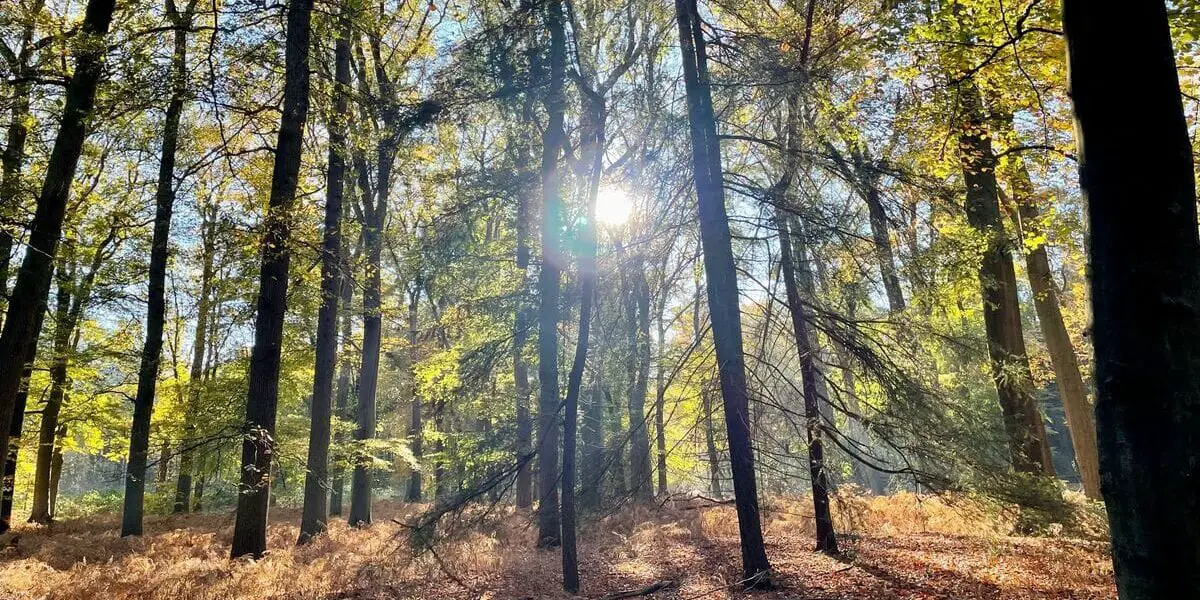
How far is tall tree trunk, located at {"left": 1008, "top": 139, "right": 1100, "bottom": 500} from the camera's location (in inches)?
386

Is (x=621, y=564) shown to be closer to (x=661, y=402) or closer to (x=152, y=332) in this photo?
(x=661, y=402)

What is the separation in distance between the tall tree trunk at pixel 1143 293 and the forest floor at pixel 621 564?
13.0ft

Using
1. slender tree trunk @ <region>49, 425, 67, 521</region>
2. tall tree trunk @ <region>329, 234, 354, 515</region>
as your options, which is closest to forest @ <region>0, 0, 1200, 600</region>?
tall tree trunk @ <region>329, 234, 354, 515</region>

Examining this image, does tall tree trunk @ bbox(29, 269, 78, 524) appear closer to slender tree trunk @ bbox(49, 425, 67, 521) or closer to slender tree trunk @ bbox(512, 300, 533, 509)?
slender tree trunk @ bbox(49, 425, 67, 521)

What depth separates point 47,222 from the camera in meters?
7.28

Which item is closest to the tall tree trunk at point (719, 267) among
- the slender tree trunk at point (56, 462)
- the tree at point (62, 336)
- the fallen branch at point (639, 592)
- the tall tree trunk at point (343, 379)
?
the fallen branch at point (639, 592)

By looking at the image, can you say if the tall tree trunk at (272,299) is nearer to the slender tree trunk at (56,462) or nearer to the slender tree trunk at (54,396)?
the slender tree trunk at (54,396)

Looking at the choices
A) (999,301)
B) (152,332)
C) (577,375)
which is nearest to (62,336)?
(152,332)

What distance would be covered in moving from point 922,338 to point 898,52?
3851 millimetres

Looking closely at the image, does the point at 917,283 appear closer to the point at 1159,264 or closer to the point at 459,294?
the point at 1159,264

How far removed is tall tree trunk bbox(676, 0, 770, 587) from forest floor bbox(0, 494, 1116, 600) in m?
0.83

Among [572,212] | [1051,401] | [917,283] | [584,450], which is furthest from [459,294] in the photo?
[1051,401]

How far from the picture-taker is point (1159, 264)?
8.07ft

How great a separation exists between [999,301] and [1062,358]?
170 centimetres
